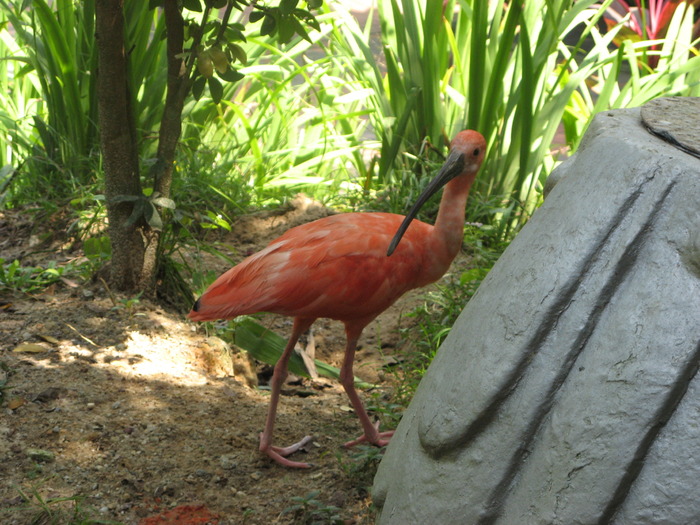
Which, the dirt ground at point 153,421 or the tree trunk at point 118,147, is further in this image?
the tree trunk at point 118,147

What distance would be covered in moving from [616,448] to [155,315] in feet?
8.38

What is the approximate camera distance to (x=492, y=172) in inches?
191

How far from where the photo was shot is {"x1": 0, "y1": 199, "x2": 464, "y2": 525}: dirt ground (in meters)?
2.44

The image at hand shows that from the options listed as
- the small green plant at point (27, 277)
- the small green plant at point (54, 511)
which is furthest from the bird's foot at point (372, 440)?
the small green plant at point (27, 277)

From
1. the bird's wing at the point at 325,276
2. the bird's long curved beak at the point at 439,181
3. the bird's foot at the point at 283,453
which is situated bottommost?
the bird's foot at the point at 283,453

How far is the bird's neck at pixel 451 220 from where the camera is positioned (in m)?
3.01

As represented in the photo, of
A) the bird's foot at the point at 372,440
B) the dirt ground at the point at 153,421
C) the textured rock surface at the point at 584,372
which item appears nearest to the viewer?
the textured rock surface at the point at 584,372

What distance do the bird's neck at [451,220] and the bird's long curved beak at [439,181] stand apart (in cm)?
9

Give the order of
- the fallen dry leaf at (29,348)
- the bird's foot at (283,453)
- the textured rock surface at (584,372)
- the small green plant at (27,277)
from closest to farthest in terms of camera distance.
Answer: the textured rock surface at (584,372) → the bird's foot at (283,453) → the fallen dry leaf at (29,348) → the small green plant at (27,277)

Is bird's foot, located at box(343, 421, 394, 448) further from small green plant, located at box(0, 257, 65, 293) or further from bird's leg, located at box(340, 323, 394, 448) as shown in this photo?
small green plant, located at box(0, 257, 65, 293)

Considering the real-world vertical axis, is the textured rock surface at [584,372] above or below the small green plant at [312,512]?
above

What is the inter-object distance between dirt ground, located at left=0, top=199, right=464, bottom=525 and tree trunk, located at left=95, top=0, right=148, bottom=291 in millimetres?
184

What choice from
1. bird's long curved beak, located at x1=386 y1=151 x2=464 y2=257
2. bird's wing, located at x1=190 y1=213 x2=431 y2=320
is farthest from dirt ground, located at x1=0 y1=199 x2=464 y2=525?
bird's long curved beak, located at x1=386 y1=151 x2=464 y2=257

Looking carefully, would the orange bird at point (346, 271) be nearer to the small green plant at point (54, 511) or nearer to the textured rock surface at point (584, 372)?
the small green plant at point (54, 511)
